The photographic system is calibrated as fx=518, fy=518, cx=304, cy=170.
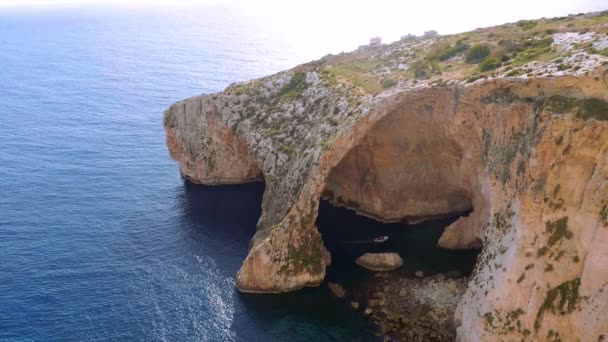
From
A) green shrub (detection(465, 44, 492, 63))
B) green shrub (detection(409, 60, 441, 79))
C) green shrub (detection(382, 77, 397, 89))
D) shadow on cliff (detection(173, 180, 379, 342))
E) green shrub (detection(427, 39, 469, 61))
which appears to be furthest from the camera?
green shrub (detection(427, 39, 469, 61))

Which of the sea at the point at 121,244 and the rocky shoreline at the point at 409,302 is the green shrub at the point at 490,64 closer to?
the rocky shoreline at the point at 409,302

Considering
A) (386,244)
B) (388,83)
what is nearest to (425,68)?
(388,83)

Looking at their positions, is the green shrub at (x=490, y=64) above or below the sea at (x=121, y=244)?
above

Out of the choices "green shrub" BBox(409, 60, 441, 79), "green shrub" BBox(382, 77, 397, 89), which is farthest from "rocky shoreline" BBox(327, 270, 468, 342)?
"green shrub" BBox(409, 60, 441, 79)

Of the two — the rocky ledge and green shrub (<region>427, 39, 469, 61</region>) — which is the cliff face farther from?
the rocky ledge

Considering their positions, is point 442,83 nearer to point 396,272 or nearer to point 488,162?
point 488,162

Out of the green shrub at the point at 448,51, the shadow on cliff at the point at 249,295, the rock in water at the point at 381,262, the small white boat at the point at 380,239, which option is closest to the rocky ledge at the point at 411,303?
the rock in water at the point at 381,262

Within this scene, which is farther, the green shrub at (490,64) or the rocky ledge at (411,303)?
the green shrub at (490,64)

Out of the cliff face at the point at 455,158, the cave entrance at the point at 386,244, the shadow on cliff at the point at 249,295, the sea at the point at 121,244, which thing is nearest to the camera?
the cliff face at the point at 455,158
